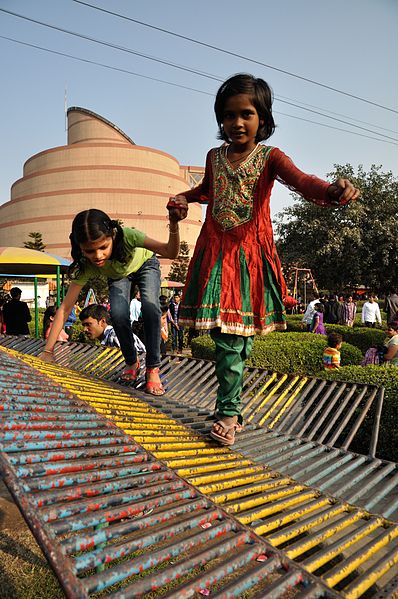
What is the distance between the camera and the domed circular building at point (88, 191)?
153ft

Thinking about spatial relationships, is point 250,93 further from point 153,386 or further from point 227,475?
point 153,386

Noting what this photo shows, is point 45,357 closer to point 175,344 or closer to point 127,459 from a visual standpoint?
point 127,459

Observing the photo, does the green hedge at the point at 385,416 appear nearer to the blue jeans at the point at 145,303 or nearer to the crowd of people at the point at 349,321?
the crowd of people at the point at 349,321

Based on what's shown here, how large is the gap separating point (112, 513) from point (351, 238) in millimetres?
19242

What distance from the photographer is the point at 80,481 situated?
135cm

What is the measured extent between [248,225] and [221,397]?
2.84 feet

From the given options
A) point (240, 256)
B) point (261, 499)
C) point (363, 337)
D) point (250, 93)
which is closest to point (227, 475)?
point (261, 499)

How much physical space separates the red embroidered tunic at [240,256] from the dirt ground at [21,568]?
4.98ft

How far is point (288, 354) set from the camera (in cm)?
746

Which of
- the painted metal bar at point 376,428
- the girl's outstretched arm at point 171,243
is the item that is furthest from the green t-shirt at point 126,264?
the painted metal bar at point 376,428

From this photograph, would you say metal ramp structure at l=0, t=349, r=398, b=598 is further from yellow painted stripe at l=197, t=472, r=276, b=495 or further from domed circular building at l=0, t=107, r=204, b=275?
domed circular building at l=0, t=107, r=204, b=275

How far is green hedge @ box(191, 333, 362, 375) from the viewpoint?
7223 mm

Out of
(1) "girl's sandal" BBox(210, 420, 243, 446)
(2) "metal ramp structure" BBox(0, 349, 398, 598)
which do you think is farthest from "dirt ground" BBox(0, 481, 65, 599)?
Answer: (1) "girl's sandal" BBox(210, 420, 243, 446)

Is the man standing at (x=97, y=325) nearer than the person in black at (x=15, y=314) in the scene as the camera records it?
Yes
